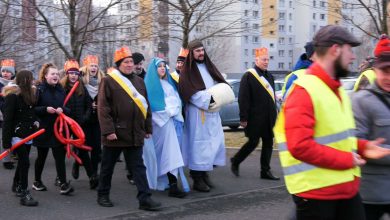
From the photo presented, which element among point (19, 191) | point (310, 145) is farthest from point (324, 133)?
point (19, 191)

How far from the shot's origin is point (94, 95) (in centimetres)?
874

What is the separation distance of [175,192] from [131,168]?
961mm

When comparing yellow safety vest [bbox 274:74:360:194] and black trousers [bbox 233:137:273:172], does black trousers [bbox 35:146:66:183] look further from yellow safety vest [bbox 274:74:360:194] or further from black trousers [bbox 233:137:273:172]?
yellow safety vest [bbox 274:74:360:194]

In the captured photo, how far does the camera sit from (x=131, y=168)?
6551mm

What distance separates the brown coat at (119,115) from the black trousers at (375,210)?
3.16 meters

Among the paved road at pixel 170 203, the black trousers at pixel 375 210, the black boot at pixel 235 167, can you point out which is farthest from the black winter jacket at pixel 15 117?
the black trousers at pixel 375 210

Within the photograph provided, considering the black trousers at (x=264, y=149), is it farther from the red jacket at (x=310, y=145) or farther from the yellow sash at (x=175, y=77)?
the red jacket at (x=310, y=145)

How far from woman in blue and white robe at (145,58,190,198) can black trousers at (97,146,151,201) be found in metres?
0.81

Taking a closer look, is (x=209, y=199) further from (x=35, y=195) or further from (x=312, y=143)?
(x=312, y=143)

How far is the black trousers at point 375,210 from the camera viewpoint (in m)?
3.93

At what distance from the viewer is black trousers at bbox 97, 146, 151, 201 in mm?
6441

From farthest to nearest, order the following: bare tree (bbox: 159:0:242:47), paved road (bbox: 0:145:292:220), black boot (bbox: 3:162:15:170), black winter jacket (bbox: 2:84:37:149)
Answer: bare tree (bbox: 159:0:242:47) < black boot (bbox: 3:162:15:170) < black winter jacket (bbox: 2:84:37:149) < paved road (bbox: 0:145:292:220)

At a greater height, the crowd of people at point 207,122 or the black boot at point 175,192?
the crowd of people at point 207,122

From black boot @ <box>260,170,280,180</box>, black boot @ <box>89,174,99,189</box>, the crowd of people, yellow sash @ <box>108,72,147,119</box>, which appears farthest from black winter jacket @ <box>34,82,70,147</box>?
black boot @ <box>260,170,280,180</box>
